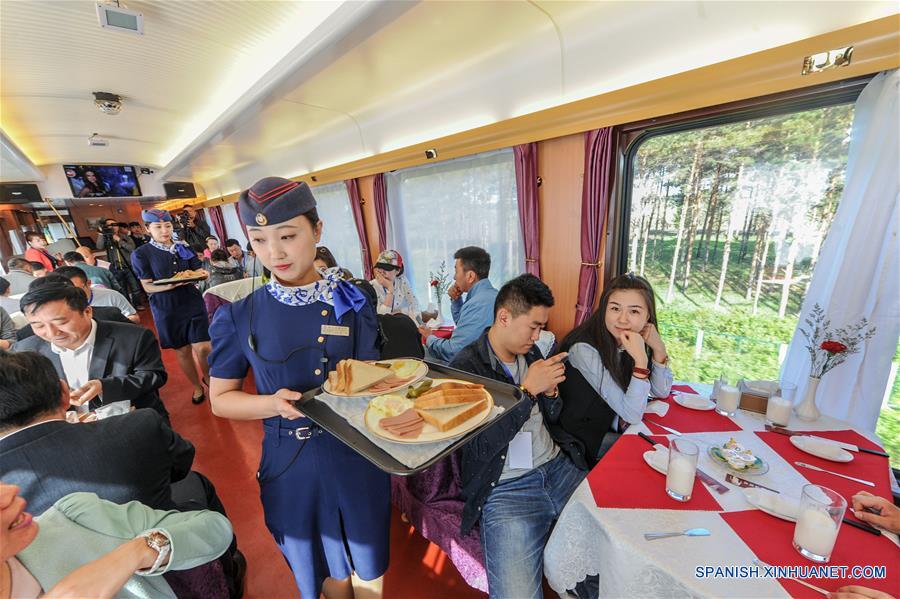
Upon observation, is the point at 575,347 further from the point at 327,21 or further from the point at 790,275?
the point at 327,21

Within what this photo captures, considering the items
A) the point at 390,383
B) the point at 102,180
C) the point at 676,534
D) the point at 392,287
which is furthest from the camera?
the point at 102,180

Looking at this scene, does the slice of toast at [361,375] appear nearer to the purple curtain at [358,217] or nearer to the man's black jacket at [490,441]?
the man's black jacket at [490,441]

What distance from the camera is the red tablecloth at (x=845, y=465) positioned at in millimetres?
1473

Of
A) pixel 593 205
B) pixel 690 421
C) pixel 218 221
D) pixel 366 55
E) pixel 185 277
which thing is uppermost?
pixel 366 55

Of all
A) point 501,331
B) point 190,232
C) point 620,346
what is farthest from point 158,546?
point 190,232

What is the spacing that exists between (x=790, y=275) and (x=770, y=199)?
0.71 meters

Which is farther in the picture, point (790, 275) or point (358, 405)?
point (790, 275)

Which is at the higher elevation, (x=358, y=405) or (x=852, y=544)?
(x=358, y=405)

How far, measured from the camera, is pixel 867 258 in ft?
7.97

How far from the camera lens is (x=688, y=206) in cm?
346

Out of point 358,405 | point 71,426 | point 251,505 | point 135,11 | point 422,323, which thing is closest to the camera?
point 71,426

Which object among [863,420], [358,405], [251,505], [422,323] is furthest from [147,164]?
[863,420]

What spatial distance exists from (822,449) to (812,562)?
85 cm

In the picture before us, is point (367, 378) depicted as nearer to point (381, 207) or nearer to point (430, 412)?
point (430, 412)
